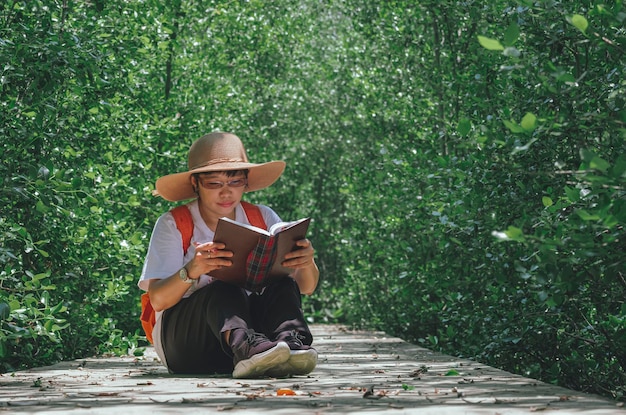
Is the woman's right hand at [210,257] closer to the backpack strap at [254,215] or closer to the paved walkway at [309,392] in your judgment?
the paved walkway at [309,392]

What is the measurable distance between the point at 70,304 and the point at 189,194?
82.6 inches

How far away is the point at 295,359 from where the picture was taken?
5.42 m

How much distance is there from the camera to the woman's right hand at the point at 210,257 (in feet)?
17.7

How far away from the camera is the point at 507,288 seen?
278 inches

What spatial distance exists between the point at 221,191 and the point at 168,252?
49 cm

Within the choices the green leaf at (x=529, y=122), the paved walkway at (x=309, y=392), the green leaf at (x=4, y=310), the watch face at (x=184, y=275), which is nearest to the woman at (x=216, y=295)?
the watch face at (x=184, y=275)

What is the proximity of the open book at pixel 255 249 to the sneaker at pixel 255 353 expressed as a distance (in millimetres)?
363

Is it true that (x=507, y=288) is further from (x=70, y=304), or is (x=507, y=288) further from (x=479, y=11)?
(x=70, y=304)

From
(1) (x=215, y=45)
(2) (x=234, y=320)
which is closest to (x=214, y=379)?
(2) (x=234, y=320)

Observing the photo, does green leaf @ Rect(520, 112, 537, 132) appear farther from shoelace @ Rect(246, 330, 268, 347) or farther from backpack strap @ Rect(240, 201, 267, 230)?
backpack strap @ Rect(240, 201, 267, 230)

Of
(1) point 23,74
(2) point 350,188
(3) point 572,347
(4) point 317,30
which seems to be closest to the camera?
(1) point 23,74

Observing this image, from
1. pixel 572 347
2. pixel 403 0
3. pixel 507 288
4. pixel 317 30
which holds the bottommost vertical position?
pixel 572 347

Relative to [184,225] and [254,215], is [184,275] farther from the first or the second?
[254,215]

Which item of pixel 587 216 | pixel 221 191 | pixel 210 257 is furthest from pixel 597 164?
pixel 221 191
